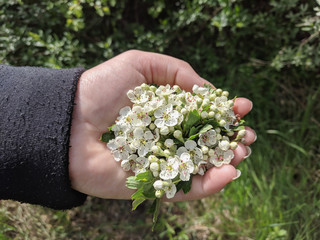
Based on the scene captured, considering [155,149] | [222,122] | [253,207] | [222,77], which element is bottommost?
[253,207]

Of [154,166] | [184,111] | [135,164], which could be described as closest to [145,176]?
[154,166]

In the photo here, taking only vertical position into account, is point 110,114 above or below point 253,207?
above

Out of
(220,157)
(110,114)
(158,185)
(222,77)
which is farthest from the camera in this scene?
(222,77)

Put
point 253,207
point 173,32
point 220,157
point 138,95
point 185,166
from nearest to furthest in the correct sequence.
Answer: point 185,166 < point 220,157 < point 138,95 < point 253,207 < point 173,32

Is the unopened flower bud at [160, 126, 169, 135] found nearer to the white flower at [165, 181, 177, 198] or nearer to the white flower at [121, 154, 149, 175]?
the white flower at [121, 154, 149, 175]

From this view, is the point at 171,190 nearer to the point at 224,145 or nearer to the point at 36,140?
the point at 224,145

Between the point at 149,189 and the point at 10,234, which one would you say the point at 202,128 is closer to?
the point at 149,189

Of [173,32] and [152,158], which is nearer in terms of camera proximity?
[152,158]

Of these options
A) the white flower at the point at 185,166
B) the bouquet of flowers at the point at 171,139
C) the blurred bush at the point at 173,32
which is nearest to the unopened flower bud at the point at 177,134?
the bouquet of flowers at the point at 171,139
